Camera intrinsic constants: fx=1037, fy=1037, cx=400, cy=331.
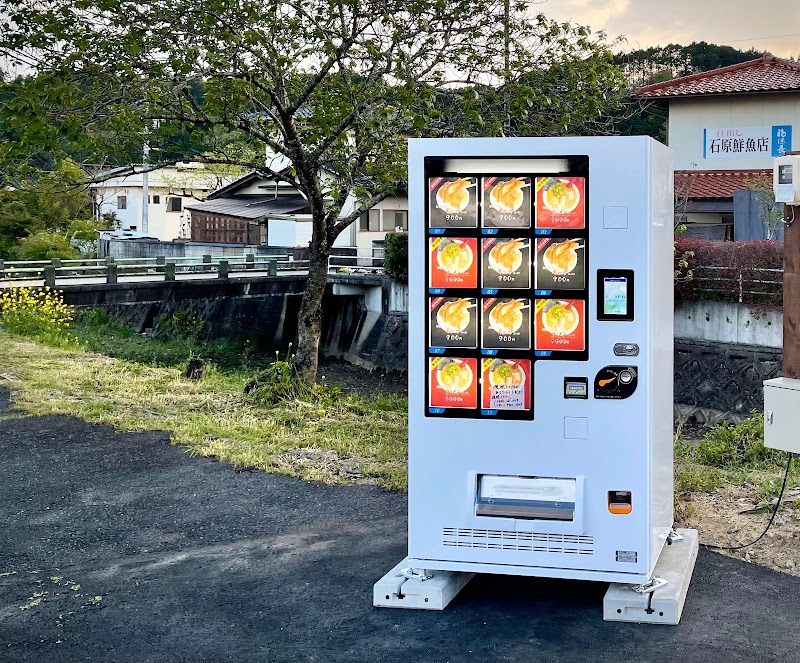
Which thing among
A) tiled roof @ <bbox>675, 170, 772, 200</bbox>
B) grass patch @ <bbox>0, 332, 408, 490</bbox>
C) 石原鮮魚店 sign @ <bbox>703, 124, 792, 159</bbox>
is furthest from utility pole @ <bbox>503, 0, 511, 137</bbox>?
石原鮮魚店 sign @ <bbox>703, 124, 792, 159</bbox>

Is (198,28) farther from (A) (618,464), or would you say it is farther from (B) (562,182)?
(A) (618,464)

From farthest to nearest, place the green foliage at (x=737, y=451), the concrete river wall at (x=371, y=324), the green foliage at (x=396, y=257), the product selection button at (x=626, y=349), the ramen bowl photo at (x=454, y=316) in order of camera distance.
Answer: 1. the green foliage at (x=396, y=257)
2. the concrete river wall at (x=371, y=324)
3. the green foliage at (x=737, y=451)
4. the ramen bowl photo at (x=454, y=316)
5. the product selection button at (x=626, y=349)

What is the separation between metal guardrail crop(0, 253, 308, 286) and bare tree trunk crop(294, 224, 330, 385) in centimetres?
1436

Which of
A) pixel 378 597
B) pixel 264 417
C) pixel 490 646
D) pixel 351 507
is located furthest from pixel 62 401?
pixel 490 646

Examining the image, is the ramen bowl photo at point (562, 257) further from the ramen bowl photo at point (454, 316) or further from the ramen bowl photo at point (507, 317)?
the ramen bowl photo at point (454, 316)

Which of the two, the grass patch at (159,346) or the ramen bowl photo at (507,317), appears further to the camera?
the grass patch at (159,346)

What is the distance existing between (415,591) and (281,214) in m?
33.7

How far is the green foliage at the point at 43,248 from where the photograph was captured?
112 ft

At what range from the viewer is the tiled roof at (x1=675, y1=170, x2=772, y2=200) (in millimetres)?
27812

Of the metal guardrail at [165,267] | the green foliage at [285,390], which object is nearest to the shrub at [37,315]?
the metal guardrail at [165,267]

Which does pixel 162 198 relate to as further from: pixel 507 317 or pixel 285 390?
pixel 507 317

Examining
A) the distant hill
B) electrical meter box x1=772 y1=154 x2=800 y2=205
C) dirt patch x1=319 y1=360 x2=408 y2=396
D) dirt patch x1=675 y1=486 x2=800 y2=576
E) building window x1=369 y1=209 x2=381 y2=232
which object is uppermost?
the distant hill

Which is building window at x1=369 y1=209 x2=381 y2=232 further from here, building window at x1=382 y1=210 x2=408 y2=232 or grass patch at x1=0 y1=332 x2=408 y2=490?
grass patch at x1=0 y1=332 x2=408 y2=490

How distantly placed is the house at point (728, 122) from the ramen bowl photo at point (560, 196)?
2439 centimetres
